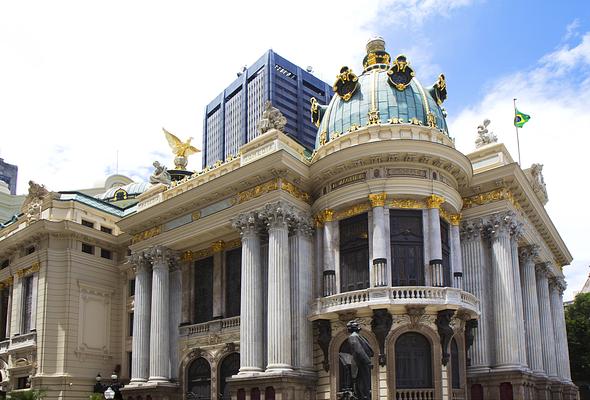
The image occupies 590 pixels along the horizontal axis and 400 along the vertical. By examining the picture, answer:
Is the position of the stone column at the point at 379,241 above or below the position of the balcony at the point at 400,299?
above

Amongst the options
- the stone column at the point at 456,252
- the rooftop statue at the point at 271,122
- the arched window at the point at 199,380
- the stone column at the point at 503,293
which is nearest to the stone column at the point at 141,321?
the arched window at the point at 199,380

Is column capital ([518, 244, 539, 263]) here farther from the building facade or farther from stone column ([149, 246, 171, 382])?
the building facade

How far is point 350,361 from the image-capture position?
25.6 metres

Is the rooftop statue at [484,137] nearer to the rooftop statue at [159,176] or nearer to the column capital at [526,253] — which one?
the column capital at [526,253]

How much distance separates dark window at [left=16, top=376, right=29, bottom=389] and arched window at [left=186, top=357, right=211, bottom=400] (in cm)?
1259

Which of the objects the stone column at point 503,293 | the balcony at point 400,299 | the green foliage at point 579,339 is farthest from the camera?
the green foliage at point 579,339

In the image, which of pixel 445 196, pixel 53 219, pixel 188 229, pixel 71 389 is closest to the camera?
pixel 445 196

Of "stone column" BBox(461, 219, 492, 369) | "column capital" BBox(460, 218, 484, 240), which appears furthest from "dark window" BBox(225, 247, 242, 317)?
"column capital" BBox(460, 218, 484, 240)

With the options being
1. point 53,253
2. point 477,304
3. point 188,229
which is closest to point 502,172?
point 477,304

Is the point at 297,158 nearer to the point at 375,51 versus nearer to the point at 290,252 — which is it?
the point at 290,252

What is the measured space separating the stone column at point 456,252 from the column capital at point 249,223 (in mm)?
11165

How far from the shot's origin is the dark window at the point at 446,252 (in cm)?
3903

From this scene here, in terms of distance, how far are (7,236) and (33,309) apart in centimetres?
699

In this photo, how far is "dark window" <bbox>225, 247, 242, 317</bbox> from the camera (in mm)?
43125
